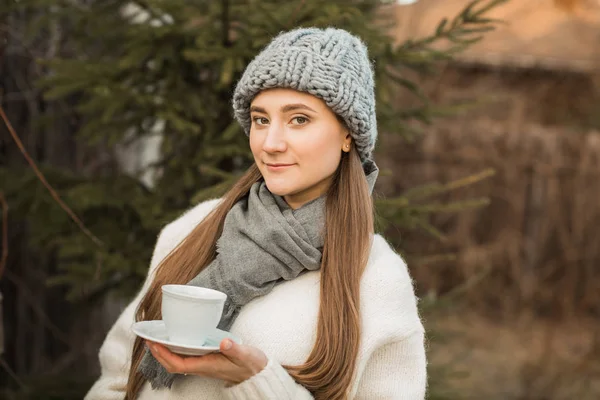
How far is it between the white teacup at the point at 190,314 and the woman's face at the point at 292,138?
415 mm

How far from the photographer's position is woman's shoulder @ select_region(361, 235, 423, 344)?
1801mm

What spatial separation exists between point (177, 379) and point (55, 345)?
270 centimetres

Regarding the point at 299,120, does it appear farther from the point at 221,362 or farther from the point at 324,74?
the point at 221,362

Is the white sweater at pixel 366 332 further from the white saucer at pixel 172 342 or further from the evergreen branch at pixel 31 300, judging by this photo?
the evergreen branch at pixel 31 300

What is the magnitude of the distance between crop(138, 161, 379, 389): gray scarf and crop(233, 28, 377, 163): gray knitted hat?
10.7 inches

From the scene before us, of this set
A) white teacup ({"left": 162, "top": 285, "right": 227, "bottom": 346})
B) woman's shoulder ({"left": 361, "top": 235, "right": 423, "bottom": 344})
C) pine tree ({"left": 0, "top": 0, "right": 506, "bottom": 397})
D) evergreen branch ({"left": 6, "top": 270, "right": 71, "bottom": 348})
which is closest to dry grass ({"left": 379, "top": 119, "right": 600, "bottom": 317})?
evergreen branch ({"left": 6, "top": 270, "right": 71, "bottom": 348})

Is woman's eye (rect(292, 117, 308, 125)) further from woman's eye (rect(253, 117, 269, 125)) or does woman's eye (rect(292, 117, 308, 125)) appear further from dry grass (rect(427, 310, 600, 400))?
dry grass (rect(427, 310, 600, 400))

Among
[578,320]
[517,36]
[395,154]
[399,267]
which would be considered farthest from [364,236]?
[517,36]

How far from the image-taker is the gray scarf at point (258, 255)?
5.83 feet

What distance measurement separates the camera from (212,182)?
3139mm

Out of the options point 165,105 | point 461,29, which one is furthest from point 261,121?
point 461,29

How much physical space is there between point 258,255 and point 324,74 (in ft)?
1.62

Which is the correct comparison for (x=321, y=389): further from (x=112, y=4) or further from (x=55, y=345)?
(x=55, y=345)

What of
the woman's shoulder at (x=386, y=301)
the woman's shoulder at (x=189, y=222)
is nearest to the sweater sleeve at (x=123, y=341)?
the woman's shoulder at (x=189, y=222)
